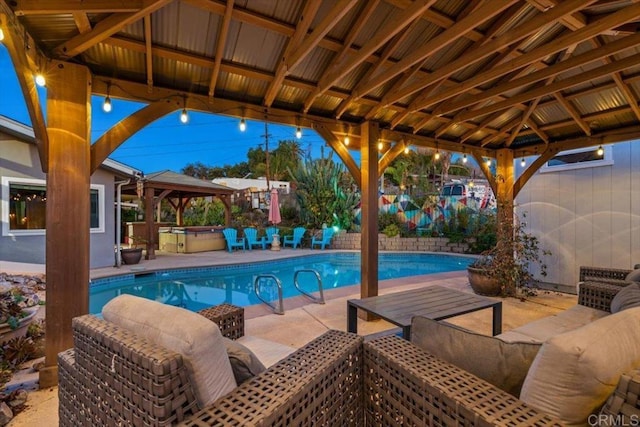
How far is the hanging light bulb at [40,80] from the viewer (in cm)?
255

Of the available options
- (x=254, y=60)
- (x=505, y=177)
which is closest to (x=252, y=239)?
(x=505, y=177)

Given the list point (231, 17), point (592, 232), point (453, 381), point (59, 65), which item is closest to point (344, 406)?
point (453, 381)

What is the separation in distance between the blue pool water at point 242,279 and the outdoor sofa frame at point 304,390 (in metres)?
4.73

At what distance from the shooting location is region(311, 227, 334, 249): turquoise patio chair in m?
13.1

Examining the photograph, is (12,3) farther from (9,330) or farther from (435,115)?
(435,115)

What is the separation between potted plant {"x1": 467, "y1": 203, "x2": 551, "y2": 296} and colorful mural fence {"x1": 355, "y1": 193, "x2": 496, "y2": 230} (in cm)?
765

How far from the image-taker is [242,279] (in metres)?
8.66

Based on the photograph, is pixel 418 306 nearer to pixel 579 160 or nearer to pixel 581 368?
pixel 581 368

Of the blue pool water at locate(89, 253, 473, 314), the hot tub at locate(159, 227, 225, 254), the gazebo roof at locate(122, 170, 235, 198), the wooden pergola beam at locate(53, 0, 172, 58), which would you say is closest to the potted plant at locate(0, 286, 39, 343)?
the blue pool water at locate(89, 253, 473, 314)

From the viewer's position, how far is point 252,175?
26.0 metres

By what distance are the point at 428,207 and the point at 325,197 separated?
4705 mm

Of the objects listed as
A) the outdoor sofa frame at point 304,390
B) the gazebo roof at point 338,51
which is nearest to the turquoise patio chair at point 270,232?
the gazebo roof at point 338,51

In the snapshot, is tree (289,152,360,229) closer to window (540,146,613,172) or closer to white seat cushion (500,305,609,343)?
window (540,146,613,172)

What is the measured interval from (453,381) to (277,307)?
387 centimetres
